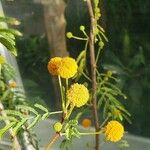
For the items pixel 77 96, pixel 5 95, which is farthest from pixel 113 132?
pixel 5 95

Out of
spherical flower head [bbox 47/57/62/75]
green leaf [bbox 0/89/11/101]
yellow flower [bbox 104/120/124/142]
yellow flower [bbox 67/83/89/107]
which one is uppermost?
spherical flower head [bbox 47/57/62/75]

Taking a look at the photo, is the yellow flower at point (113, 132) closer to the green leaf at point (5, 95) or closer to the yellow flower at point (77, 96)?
the yellow flower at point (77, 96)

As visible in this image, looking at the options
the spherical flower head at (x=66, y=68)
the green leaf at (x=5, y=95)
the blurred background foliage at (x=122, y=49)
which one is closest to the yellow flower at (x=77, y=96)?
the spherical flower head at (x=66, y=68)

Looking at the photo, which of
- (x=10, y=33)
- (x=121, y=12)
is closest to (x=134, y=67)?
(x=121, y=12)

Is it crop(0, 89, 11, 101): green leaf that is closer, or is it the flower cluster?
the flower cluster

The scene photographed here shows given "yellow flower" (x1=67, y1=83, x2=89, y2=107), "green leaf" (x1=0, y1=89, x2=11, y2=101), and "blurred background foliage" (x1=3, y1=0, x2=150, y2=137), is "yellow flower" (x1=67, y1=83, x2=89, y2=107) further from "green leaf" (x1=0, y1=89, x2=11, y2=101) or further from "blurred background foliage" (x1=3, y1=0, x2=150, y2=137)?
"blurred background foliage" (x1=3, y1=0, x2=150, y2=137)

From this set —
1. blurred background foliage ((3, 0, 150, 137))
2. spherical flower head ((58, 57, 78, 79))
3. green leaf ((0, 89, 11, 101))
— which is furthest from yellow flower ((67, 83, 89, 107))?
blurred background foliage ((3, 0, 150, 137))

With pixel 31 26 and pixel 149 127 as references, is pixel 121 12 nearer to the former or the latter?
pixel 31 26

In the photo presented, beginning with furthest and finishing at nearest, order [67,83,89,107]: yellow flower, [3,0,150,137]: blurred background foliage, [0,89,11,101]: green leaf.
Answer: [3,0,150,137]: blurred background foliage → [0,89,11,101]: green leaf → [67,83,89,107]: yellow flower
